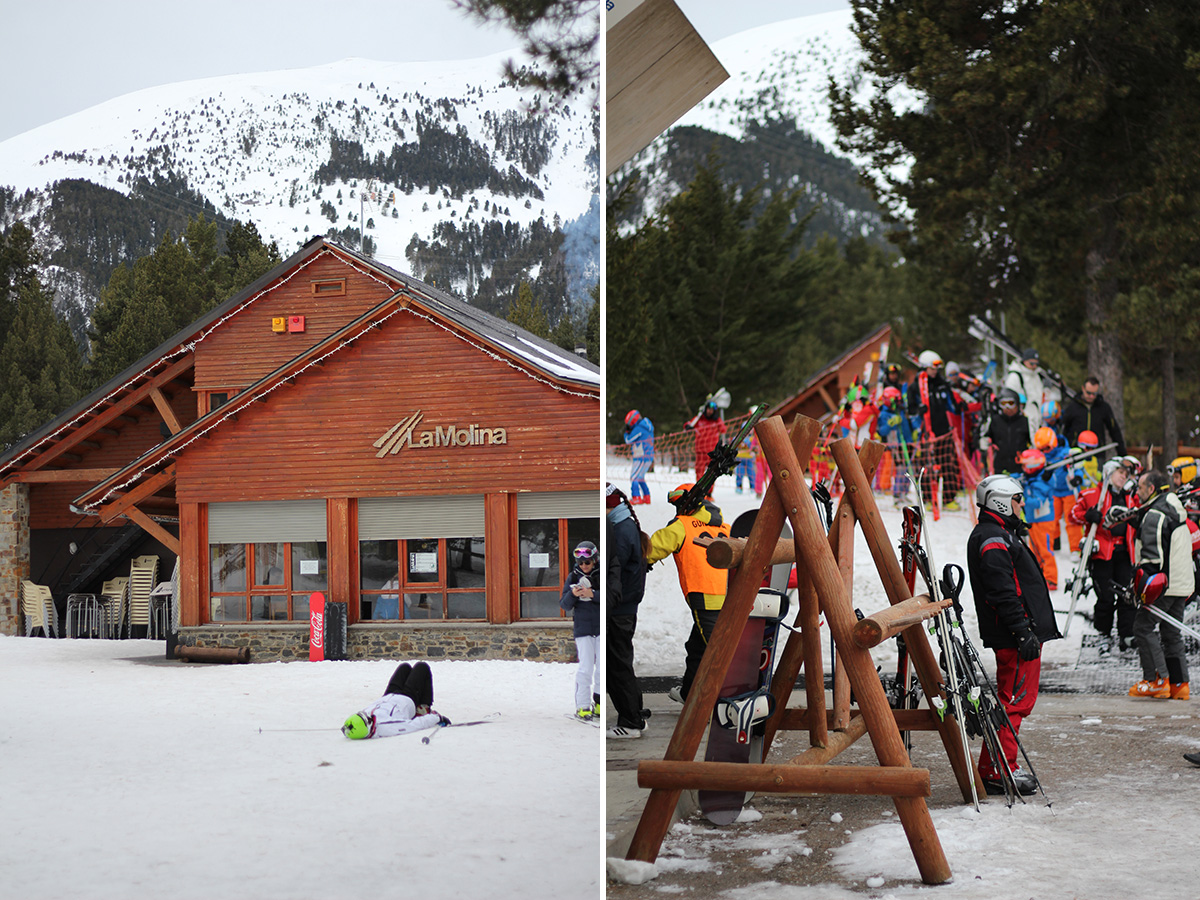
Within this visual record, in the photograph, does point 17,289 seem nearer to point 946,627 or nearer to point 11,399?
point 11,399

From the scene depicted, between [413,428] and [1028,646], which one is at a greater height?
[413,428]

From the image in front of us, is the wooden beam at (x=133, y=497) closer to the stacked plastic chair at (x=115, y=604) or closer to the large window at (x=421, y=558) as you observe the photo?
the stacked plastic chair at (x=115, y=604)

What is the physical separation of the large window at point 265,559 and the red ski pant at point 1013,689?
2.89 metres

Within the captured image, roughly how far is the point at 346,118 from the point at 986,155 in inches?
659

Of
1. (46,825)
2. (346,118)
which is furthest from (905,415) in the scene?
(46,825)

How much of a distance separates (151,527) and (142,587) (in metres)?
0.21

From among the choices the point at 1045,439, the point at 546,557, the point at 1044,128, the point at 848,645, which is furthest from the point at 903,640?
the point at 1044,128

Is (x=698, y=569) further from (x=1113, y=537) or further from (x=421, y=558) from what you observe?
(x=1113, y=537)

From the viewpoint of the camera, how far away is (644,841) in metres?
3.79

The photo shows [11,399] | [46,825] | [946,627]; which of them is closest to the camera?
[46,825]

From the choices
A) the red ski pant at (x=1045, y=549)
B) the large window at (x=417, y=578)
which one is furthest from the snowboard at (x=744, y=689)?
the red ski pant at (x=1045, y=549)

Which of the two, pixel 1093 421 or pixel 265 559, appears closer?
pixel 265 559

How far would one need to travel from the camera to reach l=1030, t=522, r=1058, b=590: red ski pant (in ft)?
37.2

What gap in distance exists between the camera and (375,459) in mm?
4027
